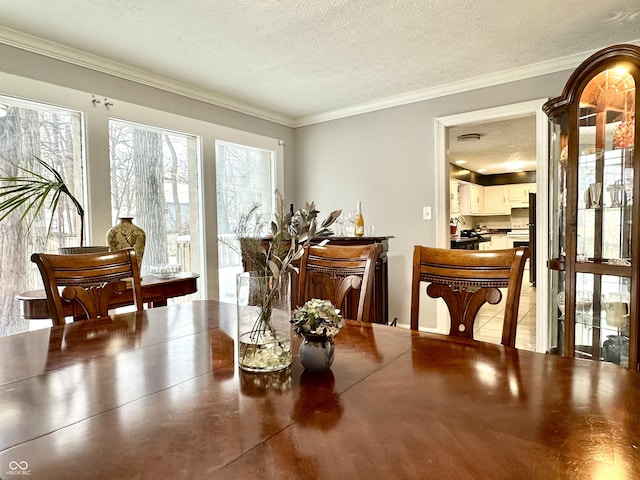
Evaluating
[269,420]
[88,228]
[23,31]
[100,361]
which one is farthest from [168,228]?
[269,420]

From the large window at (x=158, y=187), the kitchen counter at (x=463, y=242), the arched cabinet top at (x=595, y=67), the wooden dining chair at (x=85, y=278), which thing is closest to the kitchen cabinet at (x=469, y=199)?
the kitchen counter at (x=463, y=242)

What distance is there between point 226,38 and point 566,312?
2648mm

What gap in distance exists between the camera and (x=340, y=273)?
1.64 metres

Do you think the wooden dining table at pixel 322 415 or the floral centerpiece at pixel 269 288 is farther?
the floral centerpiece at pixel 269 288

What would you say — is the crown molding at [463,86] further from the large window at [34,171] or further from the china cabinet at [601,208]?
the large window at [34,171]

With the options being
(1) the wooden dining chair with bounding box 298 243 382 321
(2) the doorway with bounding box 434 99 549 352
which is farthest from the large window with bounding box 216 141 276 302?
(1) the wooden dining chair with bounding box 298 243 382 321

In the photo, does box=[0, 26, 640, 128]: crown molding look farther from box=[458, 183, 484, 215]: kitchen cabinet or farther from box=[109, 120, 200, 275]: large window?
box=[458, 183, 484, 215]: kitchen cabinet

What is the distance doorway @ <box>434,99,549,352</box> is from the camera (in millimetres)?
2926

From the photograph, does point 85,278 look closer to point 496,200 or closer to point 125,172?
point 125,172

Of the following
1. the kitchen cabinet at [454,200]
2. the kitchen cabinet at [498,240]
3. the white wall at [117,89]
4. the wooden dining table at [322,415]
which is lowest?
the wooden dining table at [322,415]

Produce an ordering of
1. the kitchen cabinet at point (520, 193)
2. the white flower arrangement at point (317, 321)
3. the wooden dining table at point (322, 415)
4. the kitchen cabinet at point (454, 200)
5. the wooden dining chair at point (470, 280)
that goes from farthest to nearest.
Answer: the kitchen cabinet at point (520, 193) < the kitchen cabinet at point (454, 200) < the wooden dining chair at point (470, 280) < the white flower arrangement at point (317, 321) < the wooden dining table at point (322, 415)

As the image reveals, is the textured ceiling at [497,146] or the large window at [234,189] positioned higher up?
the textured ceiling at [497,146]

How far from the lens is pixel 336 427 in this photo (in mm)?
683

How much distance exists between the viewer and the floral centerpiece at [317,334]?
3.02 ft
